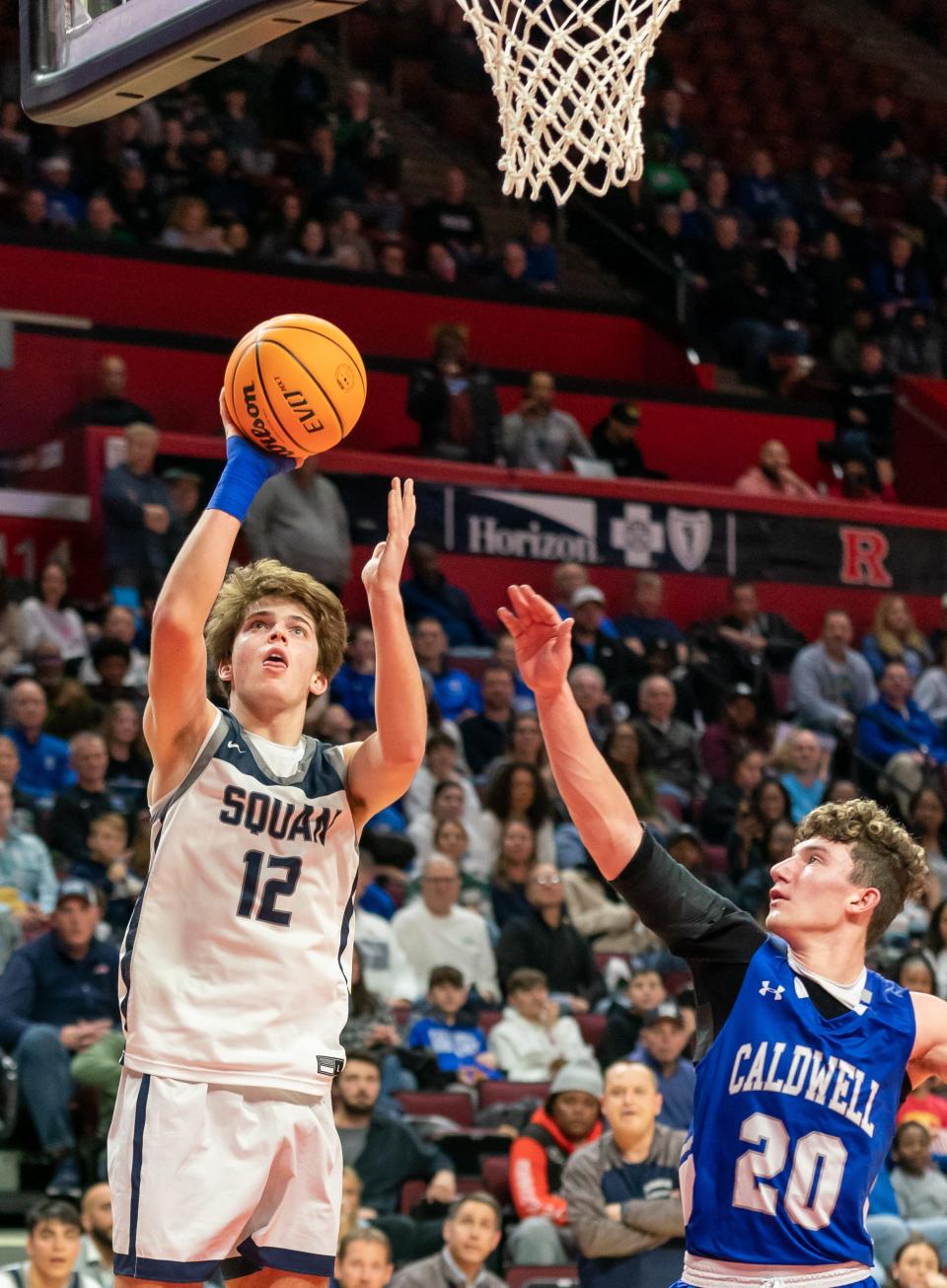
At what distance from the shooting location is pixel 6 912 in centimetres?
898

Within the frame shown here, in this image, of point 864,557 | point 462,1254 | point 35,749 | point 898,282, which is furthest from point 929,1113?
point 898,282

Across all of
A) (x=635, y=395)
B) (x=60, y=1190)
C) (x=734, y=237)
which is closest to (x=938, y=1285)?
(x=60, y=1190)

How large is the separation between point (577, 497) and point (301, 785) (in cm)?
1068

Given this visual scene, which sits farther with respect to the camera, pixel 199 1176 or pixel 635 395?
pixel 635 395

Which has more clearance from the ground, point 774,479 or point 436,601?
point 774,479

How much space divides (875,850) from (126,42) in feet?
8.46

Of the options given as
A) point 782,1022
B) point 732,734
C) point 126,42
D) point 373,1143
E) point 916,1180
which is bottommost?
point 916,1180

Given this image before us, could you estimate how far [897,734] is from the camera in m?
14.1

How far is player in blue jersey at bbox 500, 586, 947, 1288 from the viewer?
12.9 ft

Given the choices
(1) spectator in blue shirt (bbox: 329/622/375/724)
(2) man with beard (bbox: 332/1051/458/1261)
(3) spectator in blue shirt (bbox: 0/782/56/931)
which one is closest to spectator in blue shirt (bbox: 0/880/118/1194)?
(3) spectator in blue shirt (bbox: 0/782/56/931)

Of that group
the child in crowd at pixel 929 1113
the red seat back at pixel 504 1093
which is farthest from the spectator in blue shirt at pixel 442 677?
the child in crowd at pixel 929 1113

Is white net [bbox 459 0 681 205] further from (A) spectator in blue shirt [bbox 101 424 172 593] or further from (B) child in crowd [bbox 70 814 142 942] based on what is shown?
(A) spectator in blue shirt [bbox 101 424 172 593]

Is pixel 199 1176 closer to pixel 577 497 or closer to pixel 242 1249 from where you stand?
pixel 242 1249

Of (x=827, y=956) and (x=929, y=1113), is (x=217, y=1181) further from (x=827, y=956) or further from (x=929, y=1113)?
(x=929, y=1113)
